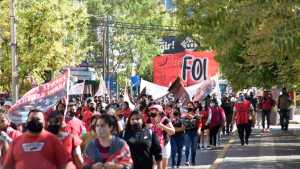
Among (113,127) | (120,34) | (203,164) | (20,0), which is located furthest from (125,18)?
(113,127)

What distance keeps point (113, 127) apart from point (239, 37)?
6869 mm

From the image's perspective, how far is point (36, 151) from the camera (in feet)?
27.4

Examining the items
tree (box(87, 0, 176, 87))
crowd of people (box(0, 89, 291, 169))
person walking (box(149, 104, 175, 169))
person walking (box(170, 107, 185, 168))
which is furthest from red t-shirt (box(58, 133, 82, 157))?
tree (box(87, 0, 176, 87))

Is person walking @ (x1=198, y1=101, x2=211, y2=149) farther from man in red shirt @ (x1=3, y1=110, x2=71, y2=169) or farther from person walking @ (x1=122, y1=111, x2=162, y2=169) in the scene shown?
man in red shirt @ (x1=3, y1=110, x2=71, y2=169)

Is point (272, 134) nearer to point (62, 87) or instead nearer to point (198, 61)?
point (198, 61)

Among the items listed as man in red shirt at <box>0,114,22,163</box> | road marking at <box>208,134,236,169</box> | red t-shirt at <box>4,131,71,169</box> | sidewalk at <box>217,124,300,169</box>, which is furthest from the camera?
road marking at <box>208,134,236,169</box>

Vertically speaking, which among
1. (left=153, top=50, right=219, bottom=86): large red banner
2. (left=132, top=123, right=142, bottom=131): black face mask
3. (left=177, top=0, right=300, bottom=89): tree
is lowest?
(left=132, top=123, right=142, bottom=131): black face mask

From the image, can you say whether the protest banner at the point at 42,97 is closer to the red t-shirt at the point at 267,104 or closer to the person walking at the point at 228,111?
the person walking at the point at 228,111

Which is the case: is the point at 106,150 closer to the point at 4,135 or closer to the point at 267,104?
the point at 4,135

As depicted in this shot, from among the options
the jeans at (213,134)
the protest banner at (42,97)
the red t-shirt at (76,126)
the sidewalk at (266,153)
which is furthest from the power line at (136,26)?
the red t-shirt at (76,126)

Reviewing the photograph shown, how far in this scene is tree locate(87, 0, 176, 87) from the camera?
66125 mm

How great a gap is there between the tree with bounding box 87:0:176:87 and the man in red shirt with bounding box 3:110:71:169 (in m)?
56.6

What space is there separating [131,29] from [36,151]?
5842cm

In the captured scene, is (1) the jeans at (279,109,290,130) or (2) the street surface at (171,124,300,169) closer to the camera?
(2) the street surface at (171,124,300,169)
